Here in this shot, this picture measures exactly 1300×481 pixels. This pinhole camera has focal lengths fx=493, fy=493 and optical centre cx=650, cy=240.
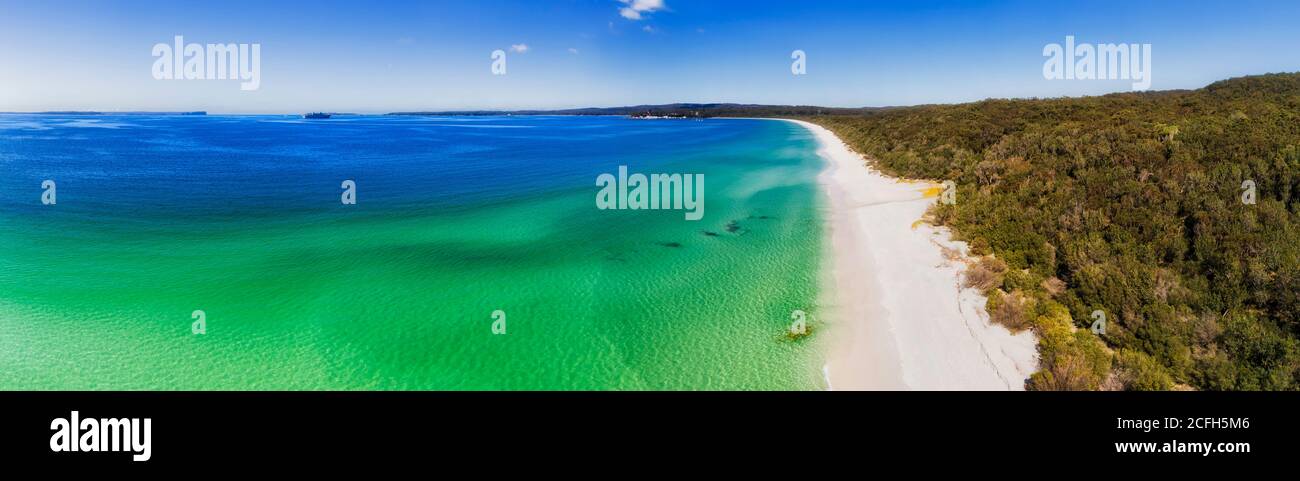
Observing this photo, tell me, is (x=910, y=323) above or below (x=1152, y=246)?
below

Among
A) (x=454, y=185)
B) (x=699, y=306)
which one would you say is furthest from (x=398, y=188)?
(x=699, y=306)

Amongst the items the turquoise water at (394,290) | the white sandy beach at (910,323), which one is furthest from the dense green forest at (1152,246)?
the turquoise water at (394,290)

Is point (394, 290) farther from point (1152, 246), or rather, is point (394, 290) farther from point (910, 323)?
point (1152, 246)

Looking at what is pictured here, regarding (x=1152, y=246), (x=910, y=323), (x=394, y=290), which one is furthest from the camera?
(x=394, y=290)

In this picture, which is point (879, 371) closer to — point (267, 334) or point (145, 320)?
point (267, 334)

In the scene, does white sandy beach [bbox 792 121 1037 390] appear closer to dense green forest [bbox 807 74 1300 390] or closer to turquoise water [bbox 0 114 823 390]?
dense green forest [bbox 807 74 1300 390]

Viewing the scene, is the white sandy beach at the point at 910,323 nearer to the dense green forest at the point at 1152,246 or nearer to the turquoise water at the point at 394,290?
the dense green forest at the point at 1152,246

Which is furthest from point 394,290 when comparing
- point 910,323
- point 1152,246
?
point 1152,246
